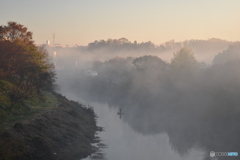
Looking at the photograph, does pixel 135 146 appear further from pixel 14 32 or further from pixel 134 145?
pixel 14 32

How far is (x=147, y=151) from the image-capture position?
38812mm

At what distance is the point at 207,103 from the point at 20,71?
109ft

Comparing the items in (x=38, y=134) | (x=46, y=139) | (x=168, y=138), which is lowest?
(x=168, y=138)

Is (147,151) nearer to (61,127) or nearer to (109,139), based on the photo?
(109,139)

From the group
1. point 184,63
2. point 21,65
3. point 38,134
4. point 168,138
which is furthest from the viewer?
point 184,63

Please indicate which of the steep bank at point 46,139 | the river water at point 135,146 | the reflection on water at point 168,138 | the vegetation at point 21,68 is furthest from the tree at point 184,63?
the steep bank at point 46,139

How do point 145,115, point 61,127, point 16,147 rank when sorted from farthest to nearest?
1. point 145,115
2. point 61,127
3. point 16,147

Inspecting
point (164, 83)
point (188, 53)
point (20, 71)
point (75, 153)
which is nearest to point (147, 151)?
point (75, 153)

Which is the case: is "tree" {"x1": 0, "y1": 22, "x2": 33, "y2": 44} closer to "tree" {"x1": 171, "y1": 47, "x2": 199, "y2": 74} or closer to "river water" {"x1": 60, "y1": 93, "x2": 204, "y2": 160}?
"river water" {"x1": 60, "y1": 93, "x2": 204, "y2": 160}

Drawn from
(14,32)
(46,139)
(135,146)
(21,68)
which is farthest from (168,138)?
(14,32)

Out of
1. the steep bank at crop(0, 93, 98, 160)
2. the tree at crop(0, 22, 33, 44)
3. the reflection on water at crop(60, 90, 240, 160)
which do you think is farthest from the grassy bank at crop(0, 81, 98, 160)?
the tree at crop(0, 22, 33, 44)

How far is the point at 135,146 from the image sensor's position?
135ft

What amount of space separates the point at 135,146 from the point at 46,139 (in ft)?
48.5

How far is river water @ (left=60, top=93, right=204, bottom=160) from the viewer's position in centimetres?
3603
